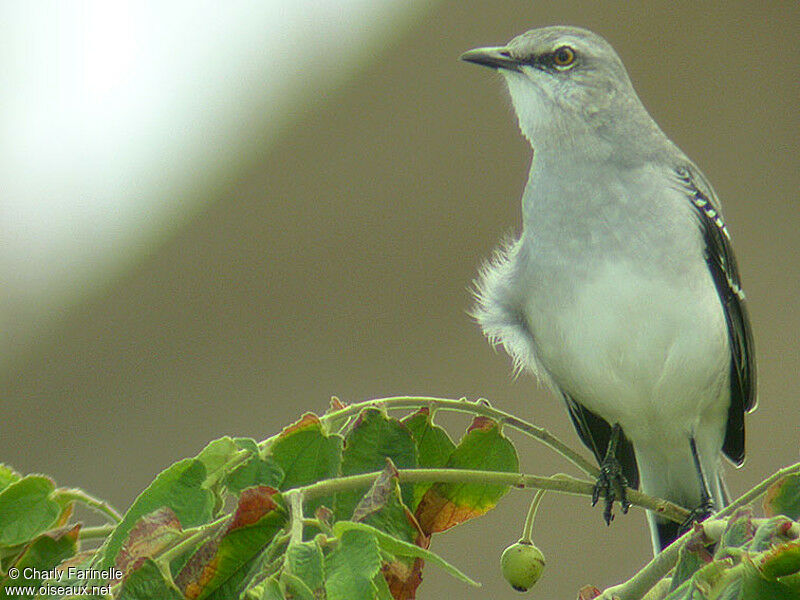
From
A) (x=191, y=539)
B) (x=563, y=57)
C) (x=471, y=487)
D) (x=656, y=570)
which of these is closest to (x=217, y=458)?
(x=191, y=539)

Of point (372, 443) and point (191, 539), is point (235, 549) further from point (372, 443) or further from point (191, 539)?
point (372, 443)

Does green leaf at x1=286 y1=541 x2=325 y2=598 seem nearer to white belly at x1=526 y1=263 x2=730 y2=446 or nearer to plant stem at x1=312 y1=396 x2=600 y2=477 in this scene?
plant stem at x1=312 y1=396 x2=600 y2=477

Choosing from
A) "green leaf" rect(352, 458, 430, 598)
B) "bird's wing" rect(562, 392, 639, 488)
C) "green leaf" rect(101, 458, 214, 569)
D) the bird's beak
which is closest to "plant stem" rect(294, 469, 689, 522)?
"green leaf" rect(352, 458, 430, 598)

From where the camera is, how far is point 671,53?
6.91 meters

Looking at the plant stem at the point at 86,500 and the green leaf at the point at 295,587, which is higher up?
the green leaf at the point at 295,587

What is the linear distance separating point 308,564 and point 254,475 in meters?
0.44

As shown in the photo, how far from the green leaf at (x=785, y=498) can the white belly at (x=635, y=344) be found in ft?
5.36

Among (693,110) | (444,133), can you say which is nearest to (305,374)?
(444,133)

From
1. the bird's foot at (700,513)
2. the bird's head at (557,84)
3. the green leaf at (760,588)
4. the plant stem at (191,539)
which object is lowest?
the bird's foot at (700,513)

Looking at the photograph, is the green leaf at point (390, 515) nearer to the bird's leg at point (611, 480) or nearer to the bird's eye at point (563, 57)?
the bird's leg at point (611, 480)

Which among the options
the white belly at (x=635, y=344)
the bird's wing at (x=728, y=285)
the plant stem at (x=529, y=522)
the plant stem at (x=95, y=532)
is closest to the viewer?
the plant stem at (x=95, y=532)

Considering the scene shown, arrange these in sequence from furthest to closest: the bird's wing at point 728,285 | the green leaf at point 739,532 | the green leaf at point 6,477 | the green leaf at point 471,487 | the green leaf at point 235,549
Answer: the bird's wing at point 728,285 < the green leaf at point 471,487 < the green leaf at point 6,477 < the green leaf at point 235,549 < the green leaf at point 739,532

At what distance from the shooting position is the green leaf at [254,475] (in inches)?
64.2

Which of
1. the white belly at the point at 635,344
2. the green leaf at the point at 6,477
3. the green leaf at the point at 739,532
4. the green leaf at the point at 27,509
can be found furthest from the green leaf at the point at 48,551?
the white belly at the point at 635,344
